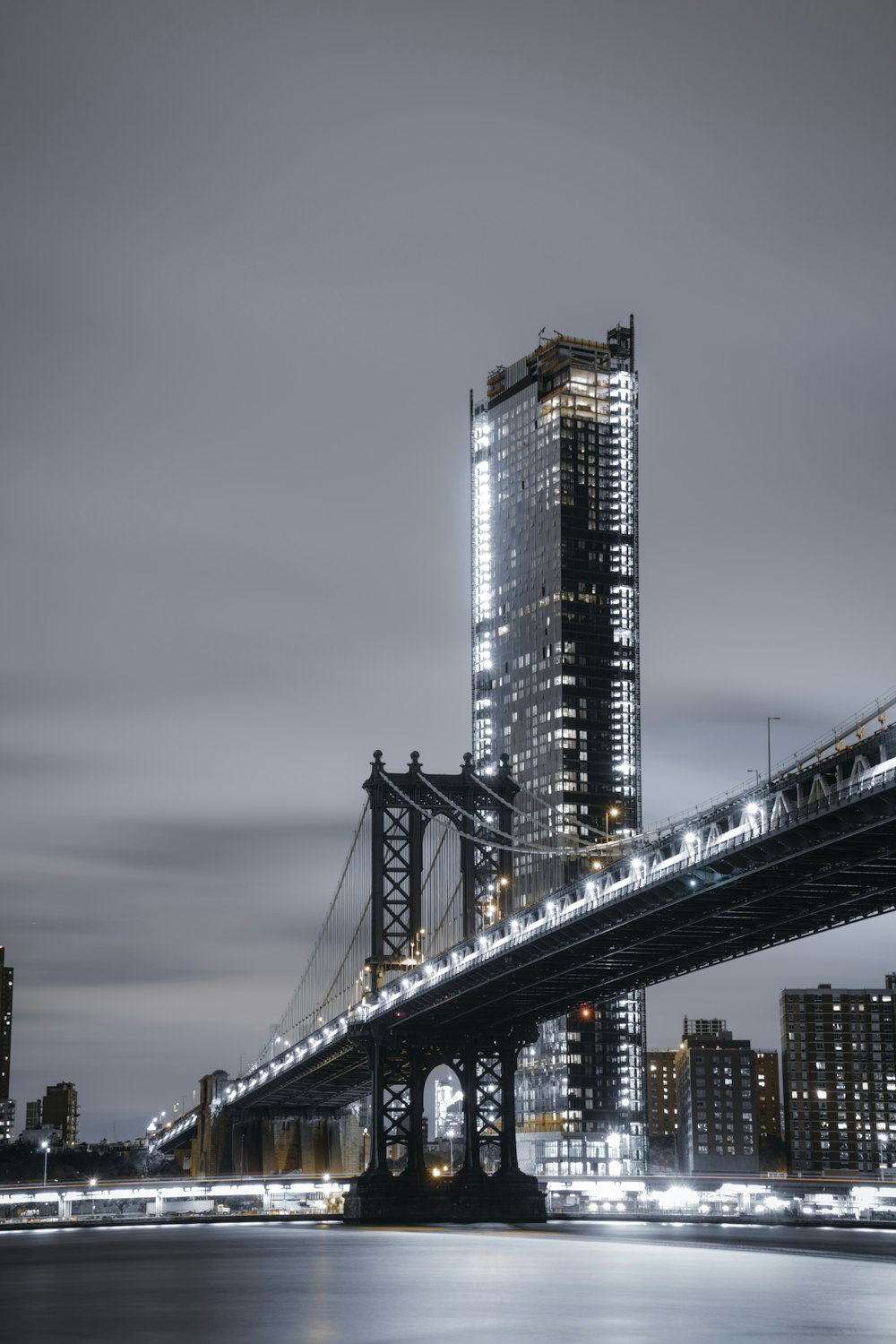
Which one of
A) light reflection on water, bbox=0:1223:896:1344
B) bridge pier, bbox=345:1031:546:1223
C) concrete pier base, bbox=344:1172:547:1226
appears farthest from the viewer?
bridge pier, bbox=345:1031:546:1223

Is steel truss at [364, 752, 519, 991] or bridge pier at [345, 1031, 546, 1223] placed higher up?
steel truss at [364, 752, 519, 991]

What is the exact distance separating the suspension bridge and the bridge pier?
0.40 ft

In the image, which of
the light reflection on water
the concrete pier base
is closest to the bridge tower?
the concrete pier base

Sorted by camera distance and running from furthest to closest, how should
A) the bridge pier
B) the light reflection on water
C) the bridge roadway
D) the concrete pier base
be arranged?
the bridge pier → the concrete pier base → the bridge roadway → the light reflection on water

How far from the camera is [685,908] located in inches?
2810

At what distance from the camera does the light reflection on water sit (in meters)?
38.8

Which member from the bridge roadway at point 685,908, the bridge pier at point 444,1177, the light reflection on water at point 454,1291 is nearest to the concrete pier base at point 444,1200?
the bridge pier at point 444,1177

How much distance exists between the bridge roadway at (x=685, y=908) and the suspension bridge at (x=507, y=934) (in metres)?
0.10

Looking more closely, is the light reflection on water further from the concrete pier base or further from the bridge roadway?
the concrete pier base

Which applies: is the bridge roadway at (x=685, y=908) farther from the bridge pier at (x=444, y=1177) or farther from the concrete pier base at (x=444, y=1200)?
the concrete pier base at (x=444, y=1200)

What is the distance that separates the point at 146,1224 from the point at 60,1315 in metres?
71.5

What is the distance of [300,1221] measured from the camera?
113688mm

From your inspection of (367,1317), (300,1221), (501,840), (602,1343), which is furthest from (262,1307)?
(501,840)

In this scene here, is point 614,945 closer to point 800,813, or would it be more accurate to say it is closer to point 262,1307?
point 800,813
